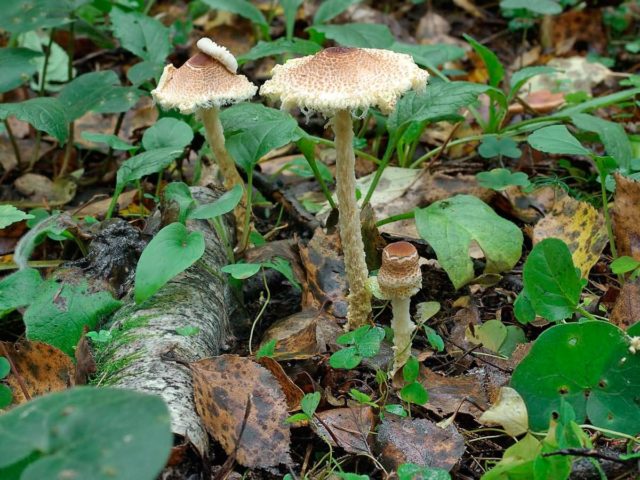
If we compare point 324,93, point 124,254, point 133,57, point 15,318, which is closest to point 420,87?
point 324,93

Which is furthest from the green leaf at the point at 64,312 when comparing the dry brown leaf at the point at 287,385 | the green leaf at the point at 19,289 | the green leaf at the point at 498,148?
the green leaf at the point at 498,148

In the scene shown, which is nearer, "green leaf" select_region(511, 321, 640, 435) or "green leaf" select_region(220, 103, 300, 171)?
"green leaf" select_region(511, 321, 640, 435)

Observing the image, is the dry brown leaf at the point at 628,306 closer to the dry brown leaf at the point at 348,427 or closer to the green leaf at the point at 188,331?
the dry brown leaf at the point at 348,427

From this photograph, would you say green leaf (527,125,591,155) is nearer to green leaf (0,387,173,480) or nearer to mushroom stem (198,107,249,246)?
mushroom stem (198,107,249,246)

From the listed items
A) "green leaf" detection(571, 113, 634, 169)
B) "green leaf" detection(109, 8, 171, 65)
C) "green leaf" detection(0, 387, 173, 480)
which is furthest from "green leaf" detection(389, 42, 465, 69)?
"green leaf" detection(0, 387, 173, 480)

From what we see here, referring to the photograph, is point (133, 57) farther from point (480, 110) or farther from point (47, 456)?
point (47, 456)

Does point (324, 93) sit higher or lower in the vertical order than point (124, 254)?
higher

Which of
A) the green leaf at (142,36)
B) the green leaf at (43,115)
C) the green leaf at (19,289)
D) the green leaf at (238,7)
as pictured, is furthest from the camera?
the green leaf at (238,7)
